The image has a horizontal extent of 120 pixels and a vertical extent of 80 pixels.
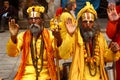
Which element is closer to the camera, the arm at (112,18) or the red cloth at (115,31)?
the arm at (112,18)

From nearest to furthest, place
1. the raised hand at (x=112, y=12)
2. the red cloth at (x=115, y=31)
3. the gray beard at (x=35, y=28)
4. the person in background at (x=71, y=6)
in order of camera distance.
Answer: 1. the raised hand at (x=112, y=12)
2. the gray beard at (x=35, y=28)
3. the red cloth at (x=115, y=31)
4. the person in background at (x=71, y=6)

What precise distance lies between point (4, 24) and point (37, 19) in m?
7.70

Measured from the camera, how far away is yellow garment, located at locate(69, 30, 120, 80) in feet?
19.2

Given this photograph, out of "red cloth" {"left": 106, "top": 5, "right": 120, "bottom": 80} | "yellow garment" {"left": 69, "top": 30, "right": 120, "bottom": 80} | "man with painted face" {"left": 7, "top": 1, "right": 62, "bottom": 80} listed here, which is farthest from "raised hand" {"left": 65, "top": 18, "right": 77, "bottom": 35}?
"red cloth" {"left": 106, "top": 5, "right": 120, "bottom": 80}

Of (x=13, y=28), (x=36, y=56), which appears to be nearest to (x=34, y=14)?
(x=13, y=28)

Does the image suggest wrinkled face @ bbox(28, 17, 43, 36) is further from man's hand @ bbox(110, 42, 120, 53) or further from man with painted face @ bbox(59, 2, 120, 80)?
man's hand @ bbox(110, 42, 120, 53)

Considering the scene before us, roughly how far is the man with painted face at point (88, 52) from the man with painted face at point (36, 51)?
0.33m

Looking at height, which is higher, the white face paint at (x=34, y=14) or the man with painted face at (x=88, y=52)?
the white face paint at (x=34, y=14)

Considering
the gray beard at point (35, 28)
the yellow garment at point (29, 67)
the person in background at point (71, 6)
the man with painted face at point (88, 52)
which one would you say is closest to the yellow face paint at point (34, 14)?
the gray beard at point (35, 28)

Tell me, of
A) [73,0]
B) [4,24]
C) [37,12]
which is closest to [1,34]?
[4,24]

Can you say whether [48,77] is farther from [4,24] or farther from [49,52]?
[4,24]

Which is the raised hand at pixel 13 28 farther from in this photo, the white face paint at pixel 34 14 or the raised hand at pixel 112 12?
the raised hand at pixel 112 12

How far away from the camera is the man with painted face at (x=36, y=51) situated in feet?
19.6

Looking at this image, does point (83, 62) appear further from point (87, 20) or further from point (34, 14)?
point (34, 14)
